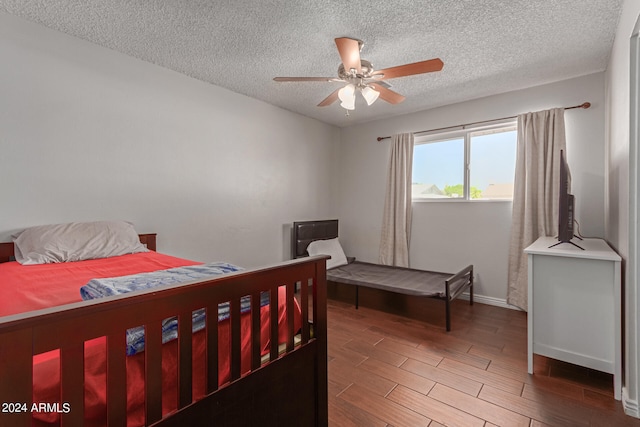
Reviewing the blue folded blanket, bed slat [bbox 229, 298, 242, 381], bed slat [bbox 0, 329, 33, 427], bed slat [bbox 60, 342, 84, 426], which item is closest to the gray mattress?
the blue folded blanket

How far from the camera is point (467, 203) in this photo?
12.1 feet

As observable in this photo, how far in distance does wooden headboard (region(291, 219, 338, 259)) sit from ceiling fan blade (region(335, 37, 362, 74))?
89.5 inches

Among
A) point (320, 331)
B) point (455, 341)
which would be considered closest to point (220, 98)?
point (320, 331)

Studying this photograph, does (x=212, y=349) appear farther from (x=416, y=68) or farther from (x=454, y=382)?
(x=416, y=68)

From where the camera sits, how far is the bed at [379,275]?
2.97 metres

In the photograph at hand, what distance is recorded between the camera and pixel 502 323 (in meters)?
2.96

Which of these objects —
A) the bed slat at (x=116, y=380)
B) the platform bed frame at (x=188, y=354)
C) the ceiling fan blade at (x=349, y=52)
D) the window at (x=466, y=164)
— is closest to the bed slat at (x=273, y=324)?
the platform bed frame at (x=188, y=354)

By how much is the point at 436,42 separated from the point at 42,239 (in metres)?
3.21

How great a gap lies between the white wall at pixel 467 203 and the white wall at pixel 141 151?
103cm

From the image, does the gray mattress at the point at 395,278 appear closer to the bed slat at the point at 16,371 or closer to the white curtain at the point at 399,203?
the white curtain at the point at 399,203

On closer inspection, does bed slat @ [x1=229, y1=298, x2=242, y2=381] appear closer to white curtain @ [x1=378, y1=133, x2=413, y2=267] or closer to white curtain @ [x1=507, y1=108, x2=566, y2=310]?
white curtain @ [x1=507, y1=108, x2=566, y2=310]

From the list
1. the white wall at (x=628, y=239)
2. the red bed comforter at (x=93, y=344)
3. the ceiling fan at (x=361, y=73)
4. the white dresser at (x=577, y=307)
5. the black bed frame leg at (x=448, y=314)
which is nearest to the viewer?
the red bed comforter at (x=93, y=344)

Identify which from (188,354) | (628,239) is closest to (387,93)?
Result: (628,239)

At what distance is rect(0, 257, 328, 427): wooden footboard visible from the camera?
669 millimetres
